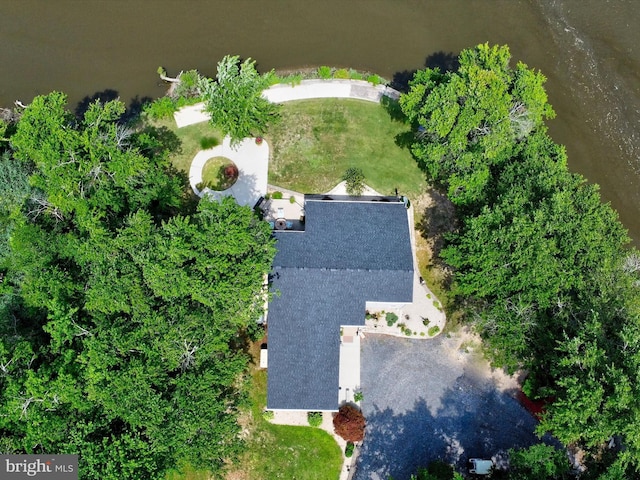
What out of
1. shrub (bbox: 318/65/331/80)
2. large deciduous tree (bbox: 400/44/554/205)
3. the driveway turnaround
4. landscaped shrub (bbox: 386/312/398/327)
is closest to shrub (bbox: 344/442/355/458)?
landscaped shrub (bbox: 386/312/398/327)

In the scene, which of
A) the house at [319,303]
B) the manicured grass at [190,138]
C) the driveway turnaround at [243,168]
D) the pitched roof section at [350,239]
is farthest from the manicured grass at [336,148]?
the house at [319,303]

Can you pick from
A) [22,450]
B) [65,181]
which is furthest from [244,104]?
[22,450]

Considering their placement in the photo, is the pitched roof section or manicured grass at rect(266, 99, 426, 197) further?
manicured grass at rect(266, 99, 426, 197)

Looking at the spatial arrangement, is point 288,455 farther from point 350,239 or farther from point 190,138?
point 190,138

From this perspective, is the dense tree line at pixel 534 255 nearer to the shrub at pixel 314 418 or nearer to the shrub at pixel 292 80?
the shrub at pixel 292 80

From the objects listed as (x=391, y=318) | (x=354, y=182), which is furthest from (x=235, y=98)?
(x=391, y=318)

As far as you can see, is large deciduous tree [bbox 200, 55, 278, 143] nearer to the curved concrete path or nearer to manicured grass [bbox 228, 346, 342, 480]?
the curved concrete path
